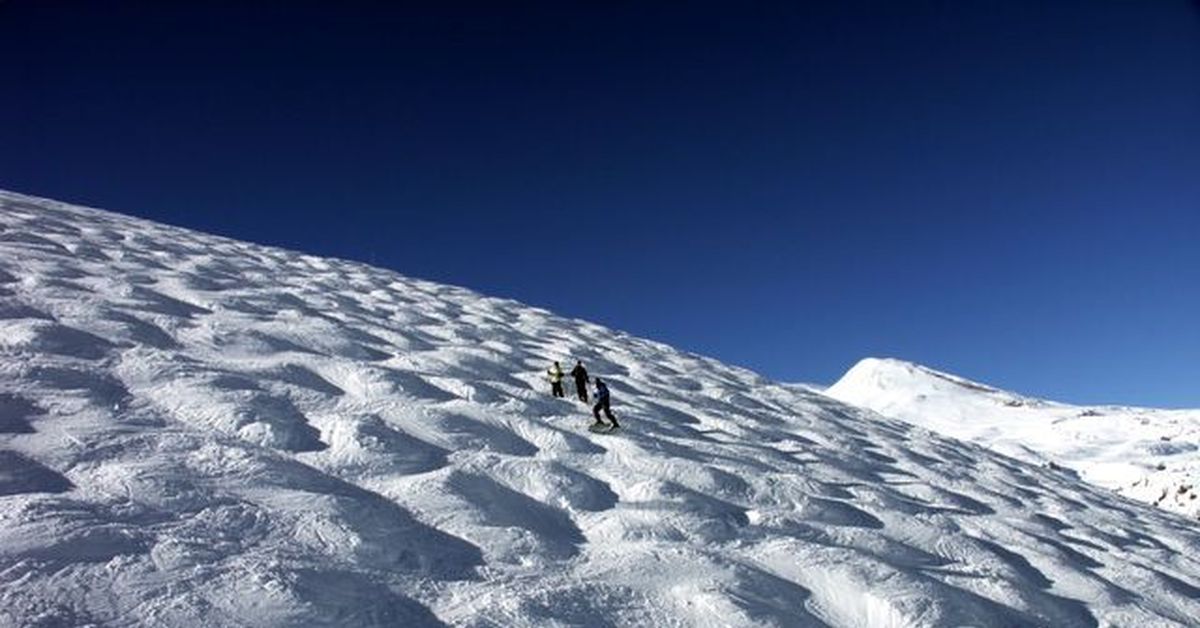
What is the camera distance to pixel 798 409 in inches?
575

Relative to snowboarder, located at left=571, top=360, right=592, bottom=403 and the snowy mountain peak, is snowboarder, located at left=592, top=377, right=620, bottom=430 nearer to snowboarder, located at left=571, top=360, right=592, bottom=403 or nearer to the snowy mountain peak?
snowboarder, located at left=571, top=360, right=592, bottom=403

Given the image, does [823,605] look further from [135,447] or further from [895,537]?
[135,447]

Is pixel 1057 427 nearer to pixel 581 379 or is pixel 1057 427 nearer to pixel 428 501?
pixel 581 379

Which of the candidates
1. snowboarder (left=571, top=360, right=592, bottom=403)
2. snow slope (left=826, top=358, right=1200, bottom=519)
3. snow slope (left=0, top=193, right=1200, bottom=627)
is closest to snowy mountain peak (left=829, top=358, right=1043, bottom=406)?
snow slope (left=826, top=358, right=1200, bottom=519)

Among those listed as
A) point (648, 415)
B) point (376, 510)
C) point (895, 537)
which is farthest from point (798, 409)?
point (376, 510)

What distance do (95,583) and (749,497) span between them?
5316mm

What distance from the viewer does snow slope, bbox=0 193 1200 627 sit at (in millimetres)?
4535

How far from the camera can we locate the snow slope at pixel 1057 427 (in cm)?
2503

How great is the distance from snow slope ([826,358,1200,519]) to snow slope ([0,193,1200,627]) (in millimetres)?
15750

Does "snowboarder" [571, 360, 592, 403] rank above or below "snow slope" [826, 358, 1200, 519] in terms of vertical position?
below

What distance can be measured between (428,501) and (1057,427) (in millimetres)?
35448

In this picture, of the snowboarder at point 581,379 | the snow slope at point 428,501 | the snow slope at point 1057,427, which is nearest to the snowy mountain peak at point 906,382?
the snow slope at point 1057,427

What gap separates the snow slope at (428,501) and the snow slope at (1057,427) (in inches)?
620

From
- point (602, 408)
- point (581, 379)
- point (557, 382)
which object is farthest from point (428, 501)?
point (557, 382)
